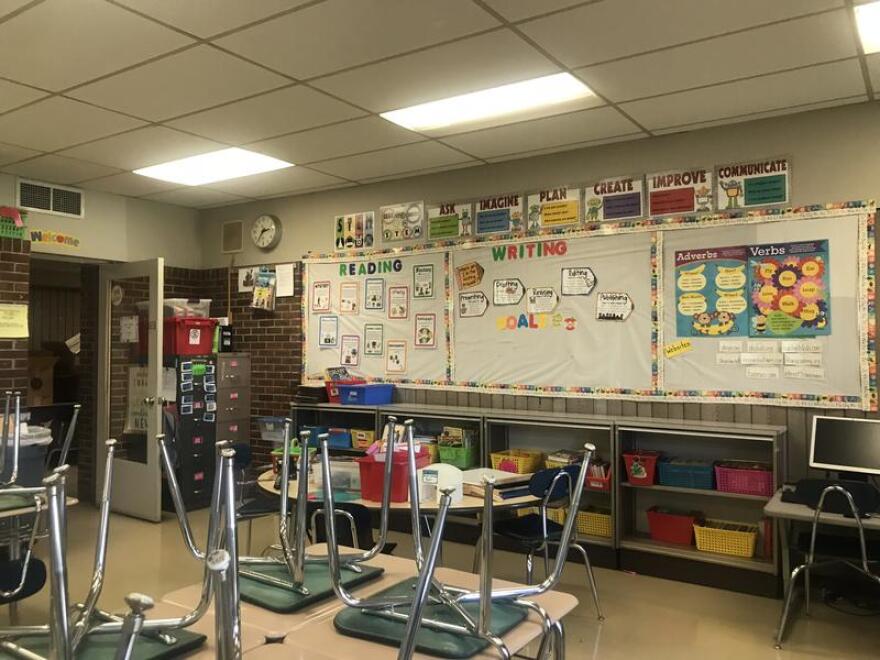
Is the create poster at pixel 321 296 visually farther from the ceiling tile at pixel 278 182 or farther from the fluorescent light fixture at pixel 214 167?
the fluorescent light fixture at pixel 214 167

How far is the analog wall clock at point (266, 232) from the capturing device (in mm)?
6457

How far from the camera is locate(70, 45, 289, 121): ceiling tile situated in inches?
134

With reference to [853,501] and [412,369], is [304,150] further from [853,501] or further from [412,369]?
[853,501]

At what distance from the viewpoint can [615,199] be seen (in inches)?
189

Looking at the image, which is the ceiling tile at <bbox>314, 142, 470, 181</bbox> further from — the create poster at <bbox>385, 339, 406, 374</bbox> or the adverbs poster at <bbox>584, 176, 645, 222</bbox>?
the create poster at <bbox>385, 339, 406, 374</bbox>

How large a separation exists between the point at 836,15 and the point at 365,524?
3.00m

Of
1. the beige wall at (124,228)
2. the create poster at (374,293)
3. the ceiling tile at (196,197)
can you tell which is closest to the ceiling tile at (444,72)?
the create poster at (374,293)

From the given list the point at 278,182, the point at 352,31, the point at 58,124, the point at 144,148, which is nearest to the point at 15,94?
the point at 58,124

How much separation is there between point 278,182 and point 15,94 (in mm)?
2257

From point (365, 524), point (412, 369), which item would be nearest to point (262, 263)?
point (412, 369)

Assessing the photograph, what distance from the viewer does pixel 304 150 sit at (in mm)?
4910

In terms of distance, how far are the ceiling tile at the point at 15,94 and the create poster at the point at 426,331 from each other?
9.62 ft

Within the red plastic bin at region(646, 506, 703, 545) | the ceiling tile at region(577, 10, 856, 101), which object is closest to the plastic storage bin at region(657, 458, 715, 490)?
the red plastic bin at region(646, 506, 703, 545)

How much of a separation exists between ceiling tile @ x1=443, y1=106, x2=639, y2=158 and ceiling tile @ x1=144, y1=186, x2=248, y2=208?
2541 millimetres
